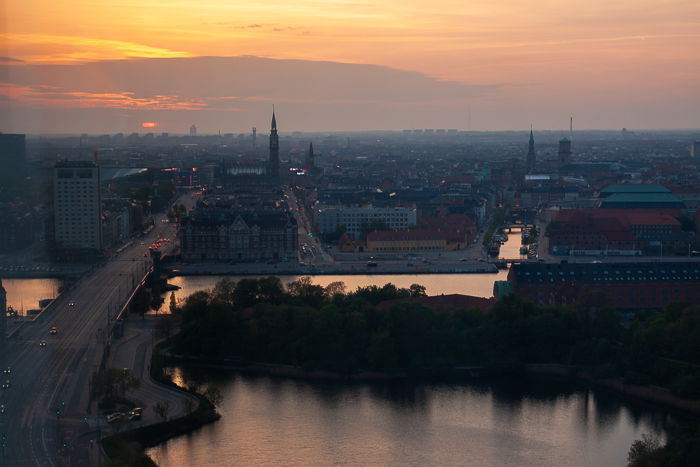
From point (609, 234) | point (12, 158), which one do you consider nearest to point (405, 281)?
point (609, 234)

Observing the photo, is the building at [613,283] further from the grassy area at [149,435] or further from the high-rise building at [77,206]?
the high-rise building at [77,206]

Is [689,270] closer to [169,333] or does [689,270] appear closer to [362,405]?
[362,405]

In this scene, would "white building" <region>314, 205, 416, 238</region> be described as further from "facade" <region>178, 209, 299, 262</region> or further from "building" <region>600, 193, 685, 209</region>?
"building" <region>600, 193, 685, 209</region>

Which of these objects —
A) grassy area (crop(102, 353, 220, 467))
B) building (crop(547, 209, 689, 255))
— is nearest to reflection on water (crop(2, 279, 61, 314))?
grassy area (crop(102, 353, 220, 467))

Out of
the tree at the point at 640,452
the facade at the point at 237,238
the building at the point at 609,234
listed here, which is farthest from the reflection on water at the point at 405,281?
the tree at the point at 640,452

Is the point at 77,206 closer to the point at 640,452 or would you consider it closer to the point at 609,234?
the point at 609,234
